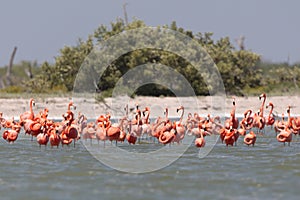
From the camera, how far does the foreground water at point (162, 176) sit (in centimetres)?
1210

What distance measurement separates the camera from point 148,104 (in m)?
39.0

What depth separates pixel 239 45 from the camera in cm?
6519

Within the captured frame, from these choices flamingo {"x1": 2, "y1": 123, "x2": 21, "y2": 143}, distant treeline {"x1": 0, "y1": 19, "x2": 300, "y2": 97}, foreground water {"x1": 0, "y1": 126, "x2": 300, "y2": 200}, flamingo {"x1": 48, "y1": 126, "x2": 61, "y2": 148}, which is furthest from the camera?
distant treeline {"x1": 0, "y1": 19, "x2": 300, "y2": 97}

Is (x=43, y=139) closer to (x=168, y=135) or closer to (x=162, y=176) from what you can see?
(x=168, y=135)

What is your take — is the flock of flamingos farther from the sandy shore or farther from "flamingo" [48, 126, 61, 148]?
the sandy shore

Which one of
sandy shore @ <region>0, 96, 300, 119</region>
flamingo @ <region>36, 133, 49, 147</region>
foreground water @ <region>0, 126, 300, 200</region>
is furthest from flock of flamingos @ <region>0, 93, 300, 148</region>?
sandy shore @ <region>0, 96, 300, 119</region>

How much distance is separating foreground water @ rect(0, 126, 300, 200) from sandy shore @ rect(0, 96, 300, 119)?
18.2 metres

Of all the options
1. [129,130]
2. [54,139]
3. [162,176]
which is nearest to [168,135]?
[129,130]

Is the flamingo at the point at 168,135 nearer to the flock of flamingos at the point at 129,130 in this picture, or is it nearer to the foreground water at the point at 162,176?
the flock of flamingos at the point at 129,130

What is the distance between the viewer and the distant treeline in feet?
145

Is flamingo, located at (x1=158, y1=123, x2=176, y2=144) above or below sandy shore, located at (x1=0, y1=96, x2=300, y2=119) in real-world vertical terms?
below

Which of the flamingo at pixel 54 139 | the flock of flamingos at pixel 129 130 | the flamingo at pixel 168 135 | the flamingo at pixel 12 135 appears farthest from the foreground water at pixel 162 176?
the flamingo at pixel 12 135

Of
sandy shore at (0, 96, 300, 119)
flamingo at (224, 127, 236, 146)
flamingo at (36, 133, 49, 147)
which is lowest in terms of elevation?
flamingo at (36, 133, 49, 147)

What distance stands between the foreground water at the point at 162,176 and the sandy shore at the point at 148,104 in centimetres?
1825
